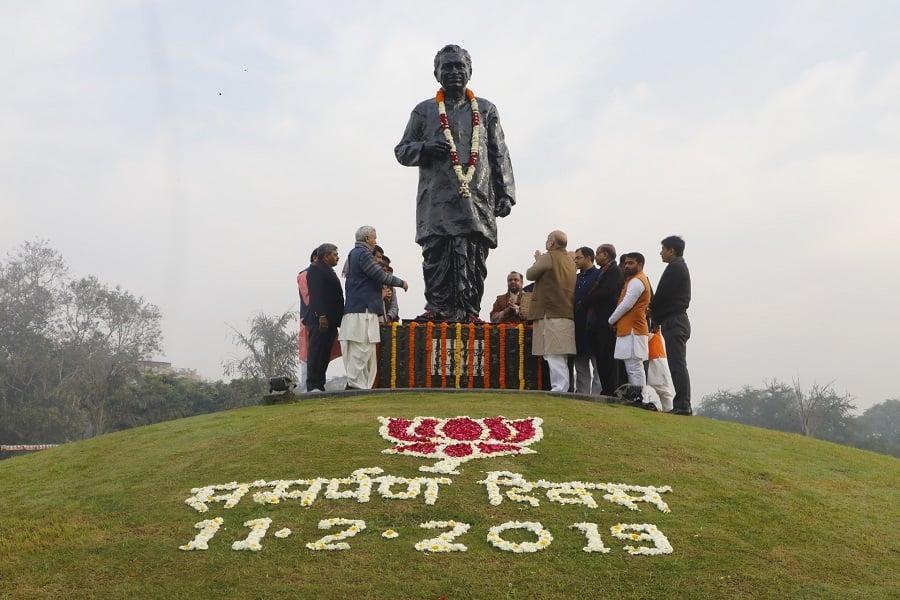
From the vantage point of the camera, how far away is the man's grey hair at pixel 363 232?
10.9m

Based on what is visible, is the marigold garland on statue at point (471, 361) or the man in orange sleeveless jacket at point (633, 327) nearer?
the man in orange sleeveless jacket at point (633, 327)

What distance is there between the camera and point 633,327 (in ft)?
33.5

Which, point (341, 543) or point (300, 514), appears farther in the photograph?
point (300, 514)

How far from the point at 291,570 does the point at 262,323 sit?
36171 mm

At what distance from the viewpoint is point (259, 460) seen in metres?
7.18

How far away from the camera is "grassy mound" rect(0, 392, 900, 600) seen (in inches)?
190

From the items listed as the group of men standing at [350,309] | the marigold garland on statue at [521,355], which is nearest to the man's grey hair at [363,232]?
the group of men standing at [350,309]

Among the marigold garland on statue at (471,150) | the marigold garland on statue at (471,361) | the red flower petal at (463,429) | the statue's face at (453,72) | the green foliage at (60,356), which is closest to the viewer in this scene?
the red flower petal at (463,429)

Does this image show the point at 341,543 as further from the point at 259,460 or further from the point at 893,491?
the point at 893,491

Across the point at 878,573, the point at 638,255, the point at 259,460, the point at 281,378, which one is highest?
the point at 638,255

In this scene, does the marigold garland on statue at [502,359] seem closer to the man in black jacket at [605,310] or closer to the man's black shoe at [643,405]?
the man in black jacket at [605,310]

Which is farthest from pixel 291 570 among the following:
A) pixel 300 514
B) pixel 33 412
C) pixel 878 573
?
pixel 33 412

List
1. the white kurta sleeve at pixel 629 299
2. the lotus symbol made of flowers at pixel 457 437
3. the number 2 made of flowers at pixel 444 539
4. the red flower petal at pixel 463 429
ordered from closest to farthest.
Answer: the number 2 made of flowers at pixel 444 539 → the lotus symbol made of flowers at pixel 457 437 → the red flower petal at pixel 463 429 → the white kurta sleeve at pixel 629 299

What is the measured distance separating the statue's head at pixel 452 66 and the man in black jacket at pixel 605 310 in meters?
3.53
